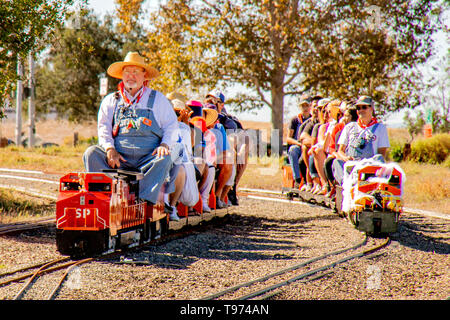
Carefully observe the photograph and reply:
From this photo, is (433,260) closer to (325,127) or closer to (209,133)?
(209,133)

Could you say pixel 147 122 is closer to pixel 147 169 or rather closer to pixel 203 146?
pixel 147 169

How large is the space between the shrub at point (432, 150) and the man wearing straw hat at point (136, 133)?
15627 mm

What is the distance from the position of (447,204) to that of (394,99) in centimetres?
1185

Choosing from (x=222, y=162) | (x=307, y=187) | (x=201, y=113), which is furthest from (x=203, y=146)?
(x=307, y=187)

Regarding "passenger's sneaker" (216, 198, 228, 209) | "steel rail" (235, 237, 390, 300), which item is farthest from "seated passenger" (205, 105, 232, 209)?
"steel rail" (235, 237, 390, 300)

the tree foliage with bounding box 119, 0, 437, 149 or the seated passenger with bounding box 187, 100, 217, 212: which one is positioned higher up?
the tree foliage with bounding box 119, 0, 437, 149

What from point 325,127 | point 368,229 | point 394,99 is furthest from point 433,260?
point 394,99

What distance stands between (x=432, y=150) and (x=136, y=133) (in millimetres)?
16683

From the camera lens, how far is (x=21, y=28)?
930 centimetres

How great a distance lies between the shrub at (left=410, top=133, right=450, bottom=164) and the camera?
2069 centimetres

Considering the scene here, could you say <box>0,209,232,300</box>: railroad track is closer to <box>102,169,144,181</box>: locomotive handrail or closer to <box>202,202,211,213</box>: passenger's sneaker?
<box>102,169,144,181</box>: locomotive handrail

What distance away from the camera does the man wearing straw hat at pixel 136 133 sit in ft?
21.3

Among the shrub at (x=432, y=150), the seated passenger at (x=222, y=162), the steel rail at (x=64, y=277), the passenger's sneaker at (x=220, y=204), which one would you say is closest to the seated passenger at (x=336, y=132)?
the seated passenger at (x=222, y=162)

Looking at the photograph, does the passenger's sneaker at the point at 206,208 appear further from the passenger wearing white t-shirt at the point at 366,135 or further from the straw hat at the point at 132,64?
the straw hat at the point at 132,64
